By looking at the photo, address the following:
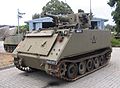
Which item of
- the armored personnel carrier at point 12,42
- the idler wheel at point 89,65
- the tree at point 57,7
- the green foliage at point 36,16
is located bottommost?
the idler wheel at point 89,65

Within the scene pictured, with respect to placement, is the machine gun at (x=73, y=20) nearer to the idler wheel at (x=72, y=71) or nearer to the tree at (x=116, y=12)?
the idler wheel at (x=72, y=71)

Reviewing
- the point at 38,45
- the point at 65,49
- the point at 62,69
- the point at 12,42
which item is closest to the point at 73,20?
the point at 38,45

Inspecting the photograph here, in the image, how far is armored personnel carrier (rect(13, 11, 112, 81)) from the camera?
735 cm

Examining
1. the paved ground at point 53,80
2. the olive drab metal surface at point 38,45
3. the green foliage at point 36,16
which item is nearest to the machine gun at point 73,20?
the olive drab metal surface at point 38,45

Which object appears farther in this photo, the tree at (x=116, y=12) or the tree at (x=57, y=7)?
the tree at (x=57, y=7)

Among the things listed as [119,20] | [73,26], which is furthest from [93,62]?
[119,20]

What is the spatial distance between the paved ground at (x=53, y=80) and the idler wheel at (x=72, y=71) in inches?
9.0

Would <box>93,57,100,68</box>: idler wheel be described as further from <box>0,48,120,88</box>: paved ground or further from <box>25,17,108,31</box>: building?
<box>25,17,108,31</box>: building

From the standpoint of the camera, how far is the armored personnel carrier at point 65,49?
735cm

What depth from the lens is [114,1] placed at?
26969 millimetres

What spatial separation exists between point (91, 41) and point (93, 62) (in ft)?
3.21

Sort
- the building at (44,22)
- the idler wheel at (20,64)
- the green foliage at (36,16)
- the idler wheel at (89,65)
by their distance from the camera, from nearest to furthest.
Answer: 1. the idler wheel at (20,64)
2. the idler wheel at (89,65)
3. the building at (44,22)
4. the green foliage at (36,16)

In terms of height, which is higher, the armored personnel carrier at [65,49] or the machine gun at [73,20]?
the machine gun at [73,20]

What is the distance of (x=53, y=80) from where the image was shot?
8086mm
